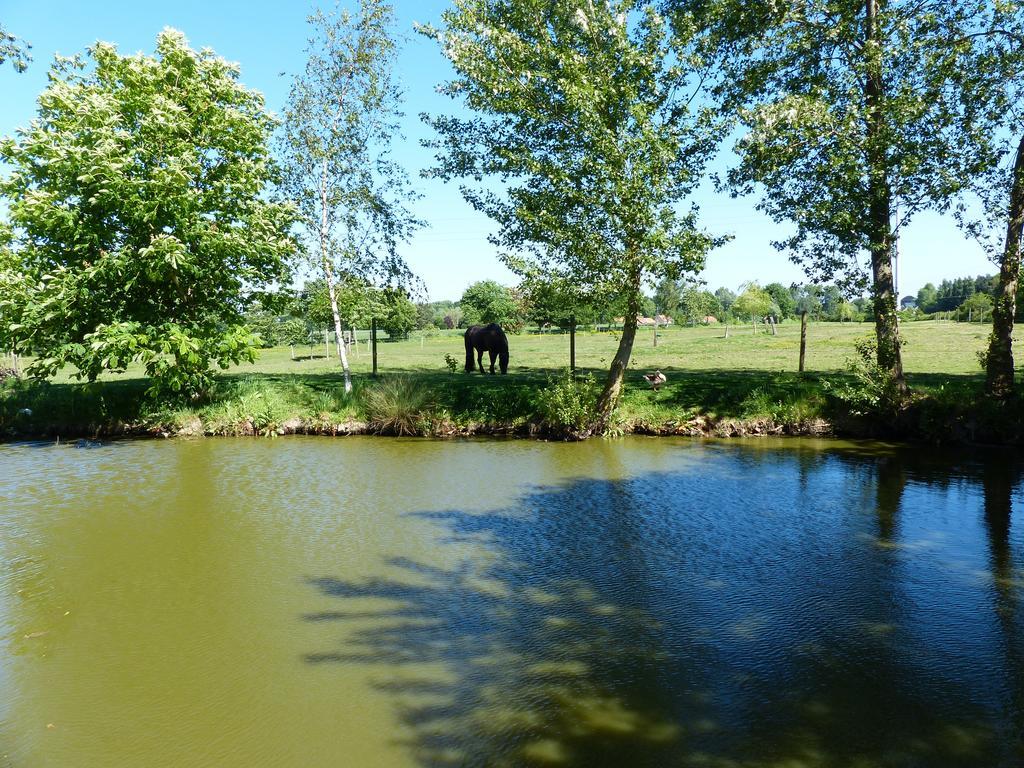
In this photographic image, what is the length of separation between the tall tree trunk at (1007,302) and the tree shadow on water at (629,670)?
7311 millimetres

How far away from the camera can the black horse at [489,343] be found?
20.4 meters

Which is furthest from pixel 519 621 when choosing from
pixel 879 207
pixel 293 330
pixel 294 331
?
pixel 294 331

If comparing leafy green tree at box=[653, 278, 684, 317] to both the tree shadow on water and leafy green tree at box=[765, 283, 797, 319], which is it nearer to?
the tree shadow on water

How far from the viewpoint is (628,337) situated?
1417 cm

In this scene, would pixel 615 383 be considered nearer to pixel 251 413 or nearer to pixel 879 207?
pixel 879 207

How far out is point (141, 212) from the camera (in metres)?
13.0

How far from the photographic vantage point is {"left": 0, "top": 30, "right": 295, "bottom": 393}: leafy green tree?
12938mm

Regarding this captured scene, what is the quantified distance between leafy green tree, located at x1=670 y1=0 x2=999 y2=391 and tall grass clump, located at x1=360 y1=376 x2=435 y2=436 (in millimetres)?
7780

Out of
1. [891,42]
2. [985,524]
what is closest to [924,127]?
[891,42]

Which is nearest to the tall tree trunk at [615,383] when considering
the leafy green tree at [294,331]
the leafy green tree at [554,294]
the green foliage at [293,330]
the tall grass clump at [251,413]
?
the leafy green tree at [554,294]

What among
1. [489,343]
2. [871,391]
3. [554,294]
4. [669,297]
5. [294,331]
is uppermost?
[669,297]

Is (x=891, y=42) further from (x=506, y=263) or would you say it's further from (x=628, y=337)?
(x=506, y=263)

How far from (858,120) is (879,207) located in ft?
5.32

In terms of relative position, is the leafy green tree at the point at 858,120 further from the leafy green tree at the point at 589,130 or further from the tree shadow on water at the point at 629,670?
the tree shadow on water at the point at 629,670
